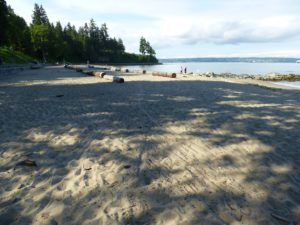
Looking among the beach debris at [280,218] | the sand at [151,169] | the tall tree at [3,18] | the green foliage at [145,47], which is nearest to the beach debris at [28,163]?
the sand at [151,169]

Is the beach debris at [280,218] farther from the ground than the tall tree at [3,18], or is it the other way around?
the tall tree at [3,18]

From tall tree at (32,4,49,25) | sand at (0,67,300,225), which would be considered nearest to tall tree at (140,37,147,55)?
tall tree at (32,4,49,25)

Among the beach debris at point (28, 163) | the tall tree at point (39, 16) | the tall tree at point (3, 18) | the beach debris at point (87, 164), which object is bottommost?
the beach debris at point (28, 163)

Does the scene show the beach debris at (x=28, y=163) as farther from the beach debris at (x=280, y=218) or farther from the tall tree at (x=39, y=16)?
the tall tree at (x=39, y=16)

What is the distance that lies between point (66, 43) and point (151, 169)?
416ft

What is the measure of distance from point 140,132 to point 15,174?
13.1 feet

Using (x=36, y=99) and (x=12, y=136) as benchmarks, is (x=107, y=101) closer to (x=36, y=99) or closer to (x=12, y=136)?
(x=36, y=99)

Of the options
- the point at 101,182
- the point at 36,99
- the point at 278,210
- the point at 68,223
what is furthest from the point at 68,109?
the point at 278,210

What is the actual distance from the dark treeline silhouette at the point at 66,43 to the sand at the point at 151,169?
7516cm

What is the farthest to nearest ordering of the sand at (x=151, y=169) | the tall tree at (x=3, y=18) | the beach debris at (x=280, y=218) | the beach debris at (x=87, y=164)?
1. the tall tree at (x=3, y=18)
2. the beach debris at (x=87, y=164)
3. the sand at (x=151, y=169)
4. the beach debris at (x=280, y=218)

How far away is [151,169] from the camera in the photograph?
6.03 meters

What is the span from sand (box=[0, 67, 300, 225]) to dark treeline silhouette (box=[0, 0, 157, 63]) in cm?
7516

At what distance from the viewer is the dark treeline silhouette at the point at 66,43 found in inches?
3748

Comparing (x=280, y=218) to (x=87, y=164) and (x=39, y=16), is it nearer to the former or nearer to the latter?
(x=87, y=164)
